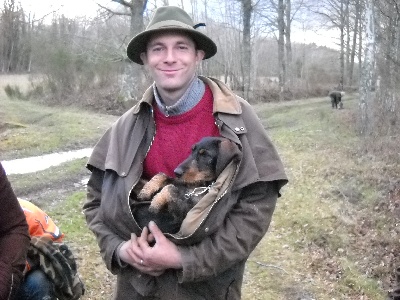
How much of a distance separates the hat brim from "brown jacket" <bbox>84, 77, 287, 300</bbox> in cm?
20

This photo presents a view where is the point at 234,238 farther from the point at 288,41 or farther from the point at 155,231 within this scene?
the point at 288,41

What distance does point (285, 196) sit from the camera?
9.28 metres

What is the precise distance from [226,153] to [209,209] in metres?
0.27

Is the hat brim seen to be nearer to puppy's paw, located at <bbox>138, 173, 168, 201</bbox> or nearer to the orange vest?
puppy's paw, located at <bbox>138, 173, 168, 201</bbox>

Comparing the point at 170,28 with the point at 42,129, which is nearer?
the point at 170,28

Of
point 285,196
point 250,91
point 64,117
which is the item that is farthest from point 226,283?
point 250,91

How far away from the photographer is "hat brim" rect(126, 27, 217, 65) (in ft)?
8.16

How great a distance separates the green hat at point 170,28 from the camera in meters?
2.46

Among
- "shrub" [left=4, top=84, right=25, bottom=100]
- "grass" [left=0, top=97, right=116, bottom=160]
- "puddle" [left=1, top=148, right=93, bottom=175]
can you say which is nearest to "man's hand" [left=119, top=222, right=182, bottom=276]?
"puddle" [left=1, top=148, right=93, bottom=175]

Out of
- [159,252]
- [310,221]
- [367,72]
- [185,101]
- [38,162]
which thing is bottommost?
[310,221]

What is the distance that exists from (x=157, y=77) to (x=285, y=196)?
7.10m

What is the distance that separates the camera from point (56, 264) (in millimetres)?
3121

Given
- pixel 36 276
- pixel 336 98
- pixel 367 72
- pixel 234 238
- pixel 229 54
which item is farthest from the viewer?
pixel 229 54

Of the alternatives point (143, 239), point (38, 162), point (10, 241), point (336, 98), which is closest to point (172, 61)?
point (143, 239)
